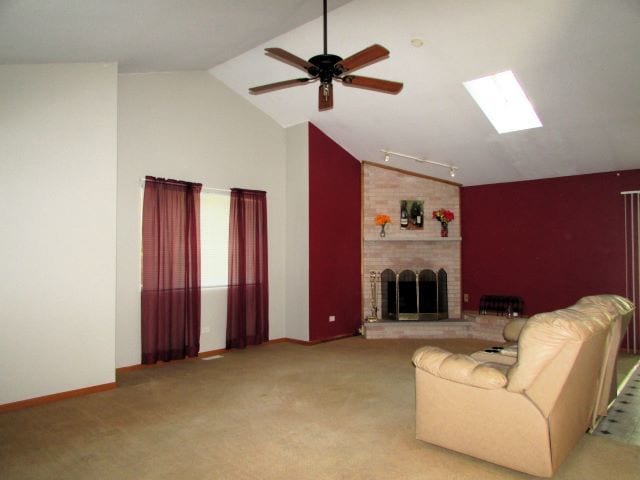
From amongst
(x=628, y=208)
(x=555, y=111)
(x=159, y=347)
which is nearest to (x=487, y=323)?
(x=628, y=208)

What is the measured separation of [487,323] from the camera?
7148 mm

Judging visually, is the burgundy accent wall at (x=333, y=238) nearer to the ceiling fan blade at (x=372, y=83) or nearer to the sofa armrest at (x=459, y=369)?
the ceiling fan blade at (x=372, y=83)

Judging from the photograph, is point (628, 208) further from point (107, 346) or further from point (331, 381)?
point (107, 346)

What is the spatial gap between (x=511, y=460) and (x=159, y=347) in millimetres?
4169

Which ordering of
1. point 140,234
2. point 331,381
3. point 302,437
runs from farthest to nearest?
point 140,234
point 331,381
point 302,437

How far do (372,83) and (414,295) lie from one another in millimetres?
4663

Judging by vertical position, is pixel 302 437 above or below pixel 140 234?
below

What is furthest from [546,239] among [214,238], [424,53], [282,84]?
[282,84]

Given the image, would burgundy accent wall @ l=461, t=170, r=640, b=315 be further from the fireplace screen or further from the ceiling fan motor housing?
the ceiling fan motor housing

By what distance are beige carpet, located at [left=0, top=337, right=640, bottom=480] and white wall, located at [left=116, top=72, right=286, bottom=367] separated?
1.11 metres

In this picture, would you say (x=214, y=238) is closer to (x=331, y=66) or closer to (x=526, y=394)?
(x=331, y=66)

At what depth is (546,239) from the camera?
273 inches

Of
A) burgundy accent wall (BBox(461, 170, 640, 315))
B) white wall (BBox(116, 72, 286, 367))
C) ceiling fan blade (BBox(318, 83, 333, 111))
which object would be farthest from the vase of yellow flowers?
ceiling fan blade (BBox(318, 83, 333, 111))

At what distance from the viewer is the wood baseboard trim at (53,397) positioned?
3.94 meters
